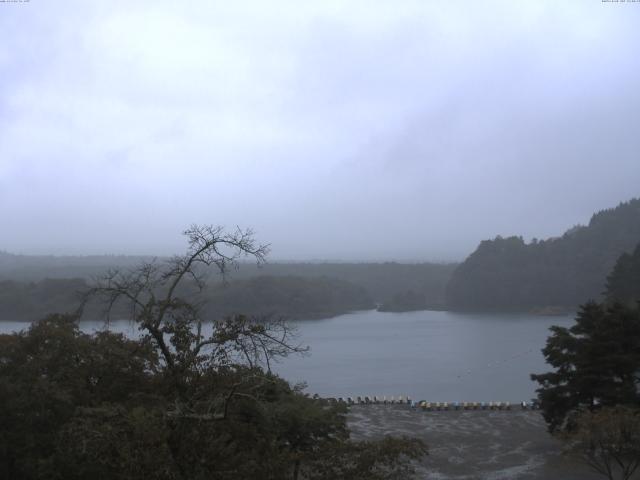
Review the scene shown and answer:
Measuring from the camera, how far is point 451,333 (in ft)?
132

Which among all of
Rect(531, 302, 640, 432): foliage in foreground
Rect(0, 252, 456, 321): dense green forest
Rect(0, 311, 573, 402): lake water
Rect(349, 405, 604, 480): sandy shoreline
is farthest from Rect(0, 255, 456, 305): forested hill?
Rect(531, 302, 640, 432): foliage in foreground

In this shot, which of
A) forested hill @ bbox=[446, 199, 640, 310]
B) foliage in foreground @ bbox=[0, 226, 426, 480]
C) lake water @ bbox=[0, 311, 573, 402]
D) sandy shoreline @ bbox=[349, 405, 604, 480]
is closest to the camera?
foliage in foreground @ bbox=[0, 226, 426, 480]

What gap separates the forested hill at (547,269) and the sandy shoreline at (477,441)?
124 ft

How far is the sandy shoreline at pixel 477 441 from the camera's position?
34.4 feet

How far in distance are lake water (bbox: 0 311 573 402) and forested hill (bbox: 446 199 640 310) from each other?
4033 mm

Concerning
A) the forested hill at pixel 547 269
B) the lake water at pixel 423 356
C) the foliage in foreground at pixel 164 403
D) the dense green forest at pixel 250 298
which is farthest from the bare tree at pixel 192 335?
the forested hill at pixel 547 269

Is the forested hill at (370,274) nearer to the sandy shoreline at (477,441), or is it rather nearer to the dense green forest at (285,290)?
the dense green forest at (285,290)

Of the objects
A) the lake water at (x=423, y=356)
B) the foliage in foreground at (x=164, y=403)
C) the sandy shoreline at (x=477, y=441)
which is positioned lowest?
the lake water at (x=423, y=356)

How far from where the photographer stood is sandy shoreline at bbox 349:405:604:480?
34.4 ft

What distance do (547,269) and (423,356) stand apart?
2523 cm

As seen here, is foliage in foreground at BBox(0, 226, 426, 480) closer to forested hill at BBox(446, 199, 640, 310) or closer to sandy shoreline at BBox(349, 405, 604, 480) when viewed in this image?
sandy shoreline at BBox(349, 405, 604, 480)

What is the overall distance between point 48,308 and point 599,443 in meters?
33.8

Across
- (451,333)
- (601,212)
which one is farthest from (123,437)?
(601,212)

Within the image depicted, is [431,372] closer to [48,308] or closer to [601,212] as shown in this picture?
[48,308]
